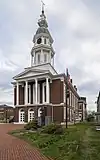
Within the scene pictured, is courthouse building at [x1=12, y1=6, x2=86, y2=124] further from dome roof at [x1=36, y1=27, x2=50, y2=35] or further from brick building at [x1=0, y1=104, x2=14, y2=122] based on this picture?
brick building at [x1=0, y1=104, x2=14, y2=122]

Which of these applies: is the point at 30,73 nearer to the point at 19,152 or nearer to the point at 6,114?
the point at 6,114

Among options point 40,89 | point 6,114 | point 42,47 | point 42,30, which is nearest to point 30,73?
point 40,89

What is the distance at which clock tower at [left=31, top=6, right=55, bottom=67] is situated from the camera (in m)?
59.7

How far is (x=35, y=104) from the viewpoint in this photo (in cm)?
5197

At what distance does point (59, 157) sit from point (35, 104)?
4247cm

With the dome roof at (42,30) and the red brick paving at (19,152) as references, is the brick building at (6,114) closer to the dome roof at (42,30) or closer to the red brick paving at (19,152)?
the dome roof at (42,30)

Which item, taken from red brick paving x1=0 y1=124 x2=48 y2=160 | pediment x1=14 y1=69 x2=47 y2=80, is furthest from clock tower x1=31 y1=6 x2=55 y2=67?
red brick paving x1=0 y1=124 x2=48 y2=160

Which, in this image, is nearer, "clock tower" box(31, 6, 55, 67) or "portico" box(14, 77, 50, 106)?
"portico" box(14, 77, 50, 106)

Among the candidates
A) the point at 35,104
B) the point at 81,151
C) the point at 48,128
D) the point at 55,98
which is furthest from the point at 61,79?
the point at 81,151

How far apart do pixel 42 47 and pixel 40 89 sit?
11423 mm

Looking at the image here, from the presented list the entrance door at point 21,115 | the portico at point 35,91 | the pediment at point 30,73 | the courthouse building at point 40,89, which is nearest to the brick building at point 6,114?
the entrance door at point 21,115

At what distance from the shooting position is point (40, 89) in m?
54.1

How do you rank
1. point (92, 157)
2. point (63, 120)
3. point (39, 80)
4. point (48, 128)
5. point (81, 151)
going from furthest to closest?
point (39, 80), point (63, 120), point (48, 128), point (81, 151), point (92, 157)

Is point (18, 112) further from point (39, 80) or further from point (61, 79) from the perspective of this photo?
point (61, 79)
